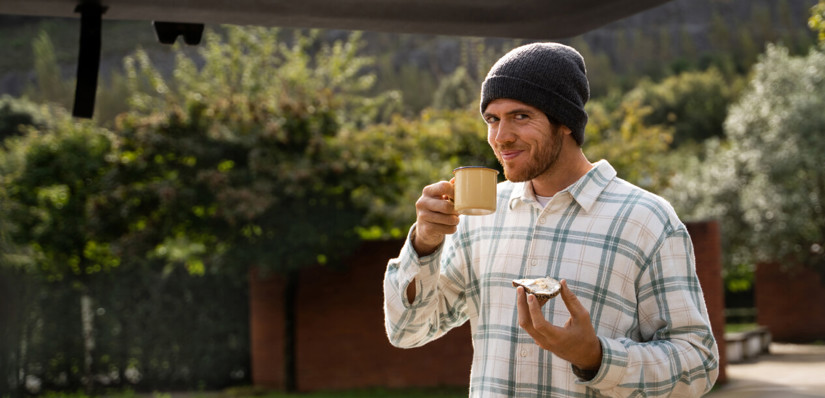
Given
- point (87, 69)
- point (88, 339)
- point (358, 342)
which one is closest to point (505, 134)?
point (87, 69)

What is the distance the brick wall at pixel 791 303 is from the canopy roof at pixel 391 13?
15178 mm

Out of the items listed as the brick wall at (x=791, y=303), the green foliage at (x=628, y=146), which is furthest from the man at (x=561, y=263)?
the brick wall at (x=791, y=303)

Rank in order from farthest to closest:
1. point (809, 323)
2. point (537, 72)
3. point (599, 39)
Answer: point (599, 39) < point (809, 323) < point (537, 72)

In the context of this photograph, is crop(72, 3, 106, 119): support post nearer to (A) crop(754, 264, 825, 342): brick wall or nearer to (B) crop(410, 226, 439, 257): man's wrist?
(B) crop(410, 226, 439, 257): man's wrist

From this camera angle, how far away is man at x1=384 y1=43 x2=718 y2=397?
59.9 inches

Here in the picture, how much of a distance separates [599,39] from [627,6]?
76020mm

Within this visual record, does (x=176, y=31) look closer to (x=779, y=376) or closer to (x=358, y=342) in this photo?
(x=358, y=342)

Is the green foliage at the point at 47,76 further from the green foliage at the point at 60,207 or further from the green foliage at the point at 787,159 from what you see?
the green foliage at the point at 787,159

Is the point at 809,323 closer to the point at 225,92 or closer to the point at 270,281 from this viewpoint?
the point at 270,281

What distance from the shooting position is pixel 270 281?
10016 mm

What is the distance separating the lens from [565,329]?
1393mm

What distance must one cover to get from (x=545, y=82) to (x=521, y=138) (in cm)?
13

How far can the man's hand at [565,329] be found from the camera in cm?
137

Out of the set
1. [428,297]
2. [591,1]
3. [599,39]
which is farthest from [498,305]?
[599,39]
